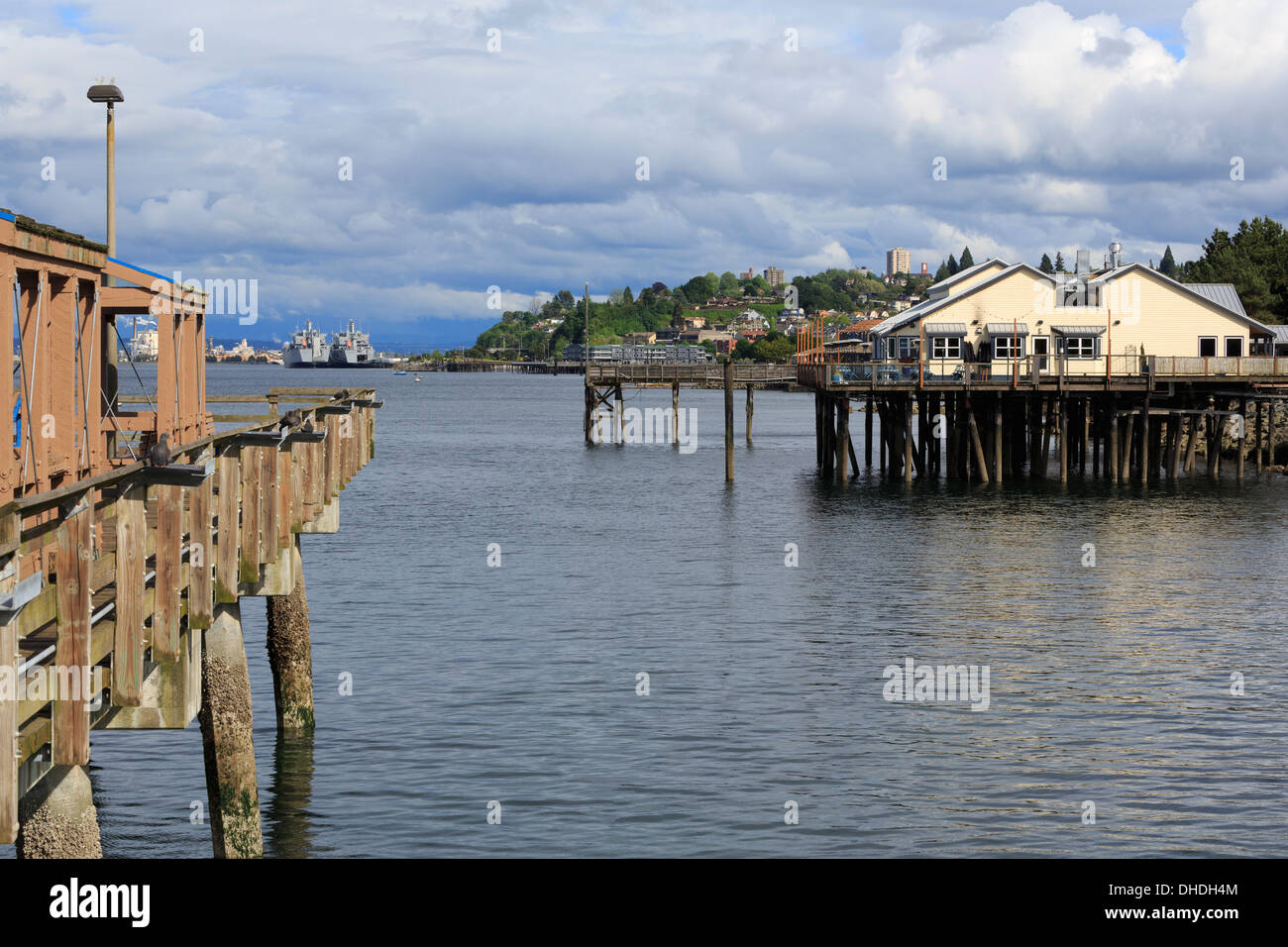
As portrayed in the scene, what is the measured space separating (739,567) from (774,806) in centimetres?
2053

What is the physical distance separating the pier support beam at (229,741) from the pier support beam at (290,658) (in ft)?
18.7

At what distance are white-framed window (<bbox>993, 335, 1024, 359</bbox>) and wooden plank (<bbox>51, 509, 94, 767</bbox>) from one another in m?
56.5

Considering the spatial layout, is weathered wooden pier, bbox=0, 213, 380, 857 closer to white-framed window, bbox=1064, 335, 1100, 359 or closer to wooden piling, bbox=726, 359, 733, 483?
wooden piling, bbox=726, 359, 733, 483

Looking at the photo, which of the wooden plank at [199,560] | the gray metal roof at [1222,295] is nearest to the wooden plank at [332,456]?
the wooden plank at [199,560]

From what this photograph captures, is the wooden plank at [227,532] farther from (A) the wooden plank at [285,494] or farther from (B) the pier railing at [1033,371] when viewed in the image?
(B) the pier railing at [1033,371]

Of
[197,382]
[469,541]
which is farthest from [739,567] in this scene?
[197,382]

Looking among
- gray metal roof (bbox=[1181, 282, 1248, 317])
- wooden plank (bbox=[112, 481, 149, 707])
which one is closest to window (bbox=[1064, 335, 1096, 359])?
gray metal roof (bbox=[1181, 282, 1248, 317])

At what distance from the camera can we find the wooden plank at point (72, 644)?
29.5ft

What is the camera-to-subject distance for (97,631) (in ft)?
33.3

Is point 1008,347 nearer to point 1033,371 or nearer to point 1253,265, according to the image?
point 1033,371

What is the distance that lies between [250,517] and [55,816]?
17.1 feet

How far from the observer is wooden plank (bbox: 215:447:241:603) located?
13.0 meters

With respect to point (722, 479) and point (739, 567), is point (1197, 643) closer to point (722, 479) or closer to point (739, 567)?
point (739, 567)

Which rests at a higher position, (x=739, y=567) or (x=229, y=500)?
(x=229, y=500)
